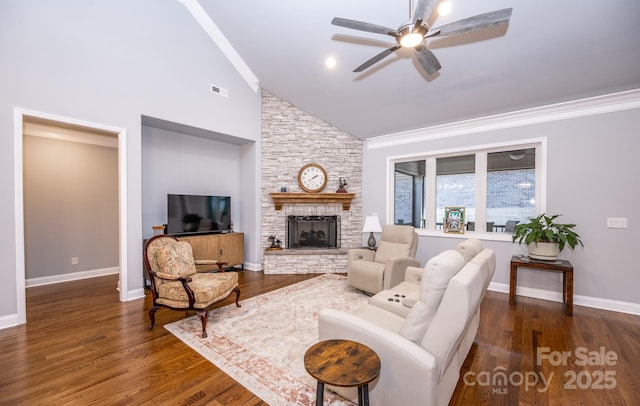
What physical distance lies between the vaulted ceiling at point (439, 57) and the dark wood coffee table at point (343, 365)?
3295mm

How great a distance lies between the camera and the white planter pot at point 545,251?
11.1 feet

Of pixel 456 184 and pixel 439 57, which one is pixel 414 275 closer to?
pixel 456 184

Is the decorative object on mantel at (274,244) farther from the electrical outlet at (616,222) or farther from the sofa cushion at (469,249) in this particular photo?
the electrical outlet at (616,222)

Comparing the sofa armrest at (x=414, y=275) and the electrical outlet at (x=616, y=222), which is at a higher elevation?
the electrical outlet at (x=616, y=222)

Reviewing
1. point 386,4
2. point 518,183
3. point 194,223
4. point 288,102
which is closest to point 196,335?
point 194,223

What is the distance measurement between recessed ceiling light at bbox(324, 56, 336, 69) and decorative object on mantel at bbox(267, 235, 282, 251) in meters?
3.27

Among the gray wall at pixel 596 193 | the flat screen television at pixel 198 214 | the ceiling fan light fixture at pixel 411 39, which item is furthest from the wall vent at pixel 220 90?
the gray wall at pixel 596 193

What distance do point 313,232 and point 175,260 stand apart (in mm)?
2896

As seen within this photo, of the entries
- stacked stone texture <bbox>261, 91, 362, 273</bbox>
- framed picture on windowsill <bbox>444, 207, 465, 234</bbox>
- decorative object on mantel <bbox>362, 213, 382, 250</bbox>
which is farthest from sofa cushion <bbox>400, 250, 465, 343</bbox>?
stacked stone texture <bbox>261, 91, 362, 273</bbox>

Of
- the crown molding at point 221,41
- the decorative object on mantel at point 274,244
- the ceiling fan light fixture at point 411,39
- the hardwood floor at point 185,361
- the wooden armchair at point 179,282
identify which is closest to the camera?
the hardwood floor at point 185,361

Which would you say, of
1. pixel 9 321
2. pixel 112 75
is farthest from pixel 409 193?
pixel 9 321

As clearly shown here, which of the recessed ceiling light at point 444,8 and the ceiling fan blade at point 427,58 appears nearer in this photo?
the ceiling fan blade at point 427,58

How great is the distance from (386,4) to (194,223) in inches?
173

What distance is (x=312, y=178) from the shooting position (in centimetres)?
546
